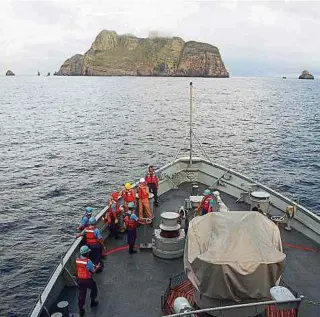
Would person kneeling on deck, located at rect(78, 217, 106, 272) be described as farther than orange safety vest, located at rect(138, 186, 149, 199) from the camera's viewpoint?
No

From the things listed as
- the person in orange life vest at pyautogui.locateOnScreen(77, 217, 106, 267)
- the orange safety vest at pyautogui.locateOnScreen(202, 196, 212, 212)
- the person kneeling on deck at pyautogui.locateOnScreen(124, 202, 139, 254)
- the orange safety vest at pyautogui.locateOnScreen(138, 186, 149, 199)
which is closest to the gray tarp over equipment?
the person in orange life vest at pyautogui.locateOnScreen(77, 217, 106, 267)

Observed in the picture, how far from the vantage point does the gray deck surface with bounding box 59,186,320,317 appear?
9398 mm

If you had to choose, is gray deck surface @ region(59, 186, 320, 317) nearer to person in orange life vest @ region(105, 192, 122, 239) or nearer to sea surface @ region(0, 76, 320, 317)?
person in orange life vest @ region(105, 192, 122, 239)

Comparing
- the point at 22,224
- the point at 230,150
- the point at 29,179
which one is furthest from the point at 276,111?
the point at 22,224

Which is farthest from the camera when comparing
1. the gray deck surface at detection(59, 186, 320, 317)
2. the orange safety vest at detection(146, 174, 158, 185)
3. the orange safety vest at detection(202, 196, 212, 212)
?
the orange safety vest at detection(146, 174, 158, 185)

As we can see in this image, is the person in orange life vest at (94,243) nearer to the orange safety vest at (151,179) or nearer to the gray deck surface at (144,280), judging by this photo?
the gray deck surface at (144,280)

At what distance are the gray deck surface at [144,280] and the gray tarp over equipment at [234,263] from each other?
222 cm

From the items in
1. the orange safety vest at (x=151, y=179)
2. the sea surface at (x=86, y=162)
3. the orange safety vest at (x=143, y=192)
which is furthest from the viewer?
the sea surface at (x=86, y=162)

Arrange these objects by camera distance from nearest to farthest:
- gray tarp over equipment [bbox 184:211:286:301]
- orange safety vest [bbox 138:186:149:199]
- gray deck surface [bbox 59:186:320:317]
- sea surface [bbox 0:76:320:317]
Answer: gray tarp over equipment [bbox 184:211:286:301], gray deck surface [bbox 59:186:320:317], orange safety vest [bbox 138:186:149:199], sea surface [bbox 0:76:320:317]

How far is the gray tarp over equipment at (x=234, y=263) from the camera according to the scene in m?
7.30

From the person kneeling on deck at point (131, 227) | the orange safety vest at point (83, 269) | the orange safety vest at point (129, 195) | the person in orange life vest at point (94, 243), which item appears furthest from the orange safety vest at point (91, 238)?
the orange safety vest at point (129, 195)

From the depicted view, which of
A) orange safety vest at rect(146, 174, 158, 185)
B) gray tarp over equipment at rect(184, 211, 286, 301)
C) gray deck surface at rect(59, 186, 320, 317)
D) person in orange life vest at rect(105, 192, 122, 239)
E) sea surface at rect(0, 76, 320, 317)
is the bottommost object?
sea surface at rect(0, 76, 320, 317)

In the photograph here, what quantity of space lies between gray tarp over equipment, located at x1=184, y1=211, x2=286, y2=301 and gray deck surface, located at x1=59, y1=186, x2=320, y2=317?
222 cm

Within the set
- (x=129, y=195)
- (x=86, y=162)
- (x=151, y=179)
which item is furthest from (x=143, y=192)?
→ (x=86, y=162)
